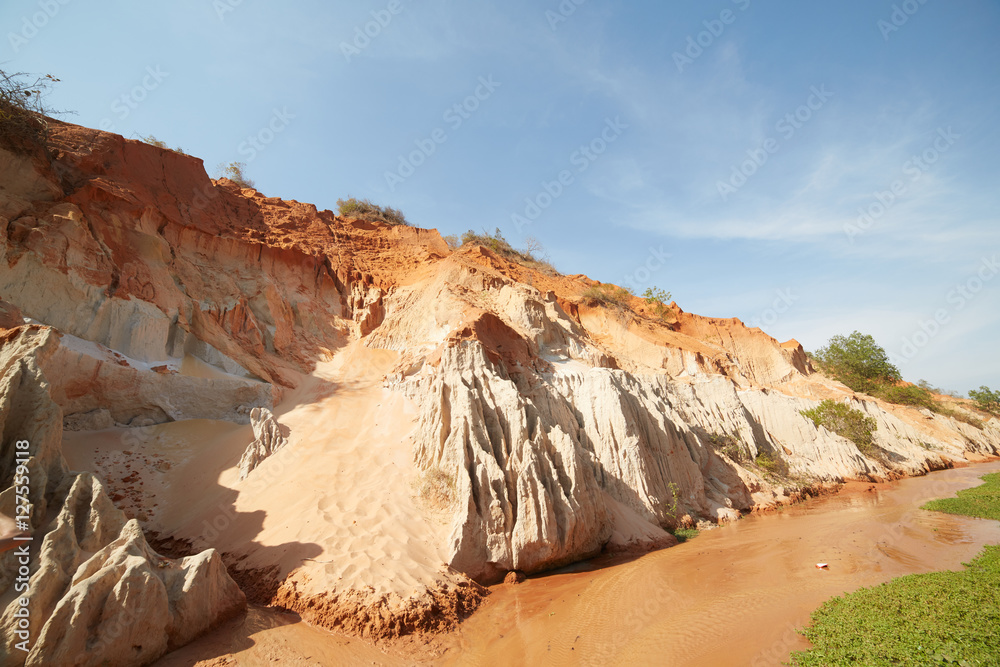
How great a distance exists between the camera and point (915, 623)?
18.4ft

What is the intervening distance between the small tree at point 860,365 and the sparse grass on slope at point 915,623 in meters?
32.1

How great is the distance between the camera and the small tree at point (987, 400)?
35.8 metres

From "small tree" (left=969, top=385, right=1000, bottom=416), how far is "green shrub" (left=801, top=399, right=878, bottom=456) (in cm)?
2362

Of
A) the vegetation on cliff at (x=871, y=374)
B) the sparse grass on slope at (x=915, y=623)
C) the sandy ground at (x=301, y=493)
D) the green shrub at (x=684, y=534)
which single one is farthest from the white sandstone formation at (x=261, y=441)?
the vegetation on cliff at (x=871, y=374)

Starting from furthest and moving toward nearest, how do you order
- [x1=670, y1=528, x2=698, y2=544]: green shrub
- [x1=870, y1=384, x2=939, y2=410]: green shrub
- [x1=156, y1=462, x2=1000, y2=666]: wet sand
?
[x1=870, y1=384, x2=939, y2=410]: green shrub < [x1=670, y1=528, x2=698, y2=544]: green shrub < [x1=156, y1=462, x2=1000, y2=666]: wet sand

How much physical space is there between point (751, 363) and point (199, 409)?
3027 centimetres

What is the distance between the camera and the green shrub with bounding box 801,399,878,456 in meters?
22.0

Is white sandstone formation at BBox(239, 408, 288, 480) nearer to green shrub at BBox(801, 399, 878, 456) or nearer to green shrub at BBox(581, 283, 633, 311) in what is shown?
green shrub at BBox(581, 283, 633, 311)

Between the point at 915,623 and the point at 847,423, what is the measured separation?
2056 centimetres

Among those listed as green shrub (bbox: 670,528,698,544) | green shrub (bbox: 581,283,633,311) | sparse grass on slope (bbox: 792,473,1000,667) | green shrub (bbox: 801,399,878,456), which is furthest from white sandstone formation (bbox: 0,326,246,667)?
green shrub (bbox: 801,399,878,456)

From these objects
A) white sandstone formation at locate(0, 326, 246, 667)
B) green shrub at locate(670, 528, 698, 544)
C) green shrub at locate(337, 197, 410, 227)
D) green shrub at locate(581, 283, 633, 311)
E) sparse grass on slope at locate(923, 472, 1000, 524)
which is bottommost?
sparse grass on slope at locate(923, 472, 1000, 524)

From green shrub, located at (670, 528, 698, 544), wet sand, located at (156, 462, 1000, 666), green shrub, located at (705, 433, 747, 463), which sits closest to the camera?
wet sand, located at (156, 462, 1000, 666)

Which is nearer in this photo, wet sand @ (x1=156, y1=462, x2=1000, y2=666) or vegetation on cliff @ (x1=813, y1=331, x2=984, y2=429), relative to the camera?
wet sand @ (x1=156, y1=462, x2=1000, y2=666)

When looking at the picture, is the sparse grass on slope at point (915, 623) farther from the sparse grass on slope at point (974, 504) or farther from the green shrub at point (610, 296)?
the green shrub at point (610, 296)
